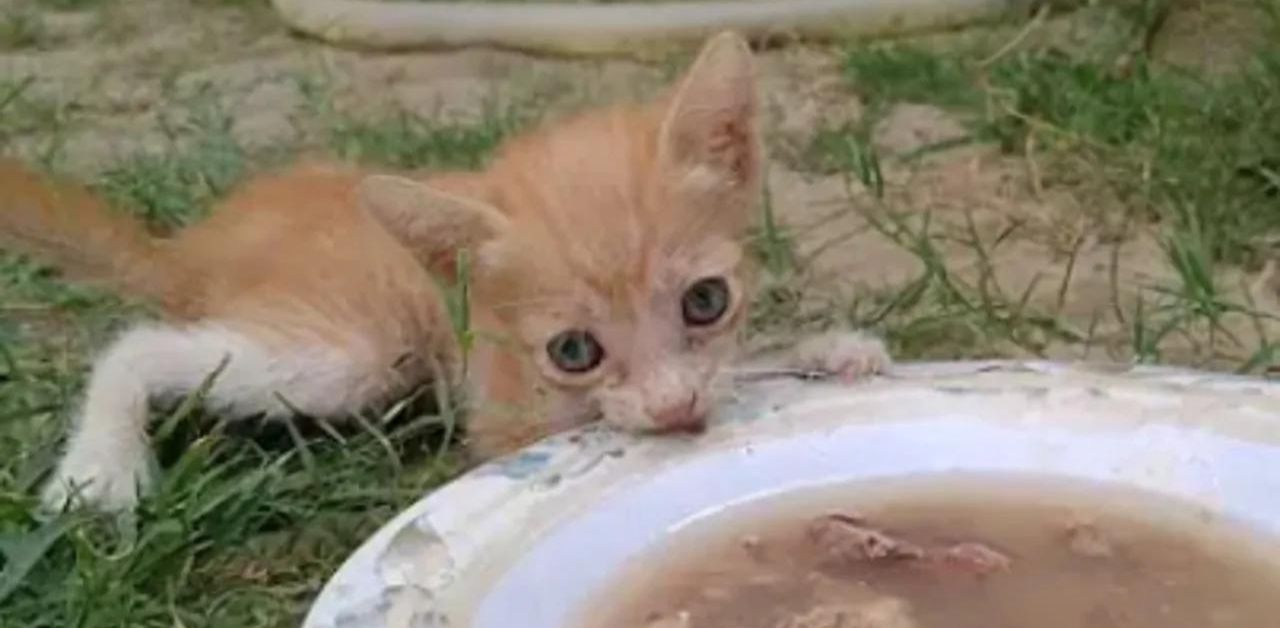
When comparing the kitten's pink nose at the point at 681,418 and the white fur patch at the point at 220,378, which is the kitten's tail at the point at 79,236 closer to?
the white fur patch at the point at 220,378

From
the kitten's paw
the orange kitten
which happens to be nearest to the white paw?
the orange kitten

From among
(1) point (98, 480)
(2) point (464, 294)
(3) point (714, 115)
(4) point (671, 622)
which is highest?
(3) point (714, 115)

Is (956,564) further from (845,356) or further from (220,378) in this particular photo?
(220,378)

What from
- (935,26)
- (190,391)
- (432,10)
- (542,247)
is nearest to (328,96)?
(432,10)

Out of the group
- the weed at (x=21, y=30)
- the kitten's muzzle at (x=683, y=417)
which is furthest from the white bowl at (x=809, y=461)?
the weed at (x=21, y=30)

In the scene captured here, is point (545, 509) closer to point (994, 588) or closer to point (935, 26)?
point (994, 588)

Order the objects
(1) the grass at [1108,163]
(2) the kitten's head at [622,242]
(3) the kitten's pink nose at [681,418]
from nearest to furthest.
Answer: (3) the kitten's pink nose at [681,418]
(2) the kitten's head at [622,242]
(1) the grass at [1108,163]

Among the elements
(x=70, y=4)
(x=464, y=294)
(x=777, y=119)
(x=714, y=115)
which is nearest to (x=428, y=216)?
(x=464, y=294)

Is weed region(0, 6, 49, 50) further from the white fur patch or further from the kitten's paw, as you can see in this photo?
the kitten's paw
